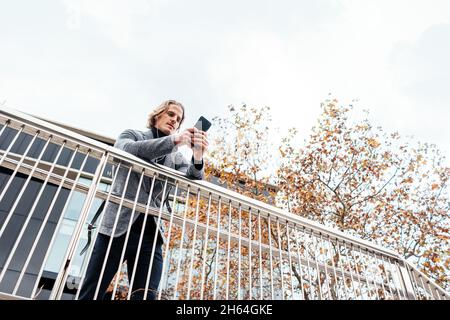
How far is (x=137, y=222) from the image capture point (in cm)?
219

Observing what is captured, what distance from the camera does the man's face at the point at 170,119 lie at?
2816mm

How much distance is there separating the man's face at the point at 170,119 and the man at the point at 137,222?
0.16ft

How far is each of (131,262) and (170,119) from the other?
131 centimetres

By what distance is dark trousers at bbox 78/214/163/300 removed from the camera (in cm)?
191

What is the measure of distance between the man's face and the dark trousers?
0.92m

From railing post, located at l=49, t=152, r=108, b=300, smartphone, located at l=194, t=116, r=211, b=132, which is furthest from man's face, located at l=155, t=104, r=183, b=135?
railing post, located at l=49, t=152, r=108, b=300

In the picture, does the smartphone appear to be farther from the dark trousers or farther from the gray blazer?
the dark trousers

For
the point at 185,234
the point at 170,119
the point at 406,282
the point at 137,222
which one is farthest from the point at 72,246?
the point at 406,282

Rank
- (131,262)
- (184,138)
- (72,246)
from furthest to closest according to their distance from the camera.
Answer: (184,138) → (131,262) → (72,246)

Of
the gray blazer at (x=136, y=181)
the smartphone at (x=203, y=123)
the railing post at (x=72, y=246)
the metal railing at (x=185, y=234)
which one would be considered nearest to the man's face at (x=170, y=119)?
the gray blazer at (x=136, y=181)

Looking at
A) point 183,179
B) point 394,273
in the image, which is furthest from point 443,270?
point 183,179

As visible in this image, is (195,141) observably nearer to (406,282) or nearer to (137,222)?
(137,222)

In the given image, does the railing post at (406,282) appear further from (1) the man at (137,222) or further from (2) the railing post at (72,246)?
(2) the railing post at (72,246)
